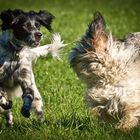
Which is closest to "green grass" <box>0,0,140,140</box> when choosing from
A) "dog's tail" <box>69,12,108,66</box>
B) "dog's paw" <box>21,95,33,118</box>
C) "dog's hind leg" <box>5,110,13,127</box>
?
"dog's hind leg" <box>5,110,13,127</box>

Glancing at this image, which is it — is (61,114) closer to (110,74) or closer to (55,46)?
(55,46)

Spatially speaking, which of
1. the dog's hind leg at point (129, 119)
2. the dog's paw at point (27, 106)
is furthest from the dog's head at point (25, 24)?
→ the dog's hind leg at point (129, 119)

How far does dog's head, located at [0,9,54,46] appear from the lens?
8.55 meters

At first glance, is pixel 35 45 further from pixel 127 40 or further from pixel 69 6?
pixel 69 6

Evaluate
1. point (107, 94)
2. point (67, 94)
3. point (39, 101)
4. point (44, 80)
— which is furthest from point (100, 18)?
point (44, 80)

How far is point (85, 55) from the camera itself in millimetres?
7723

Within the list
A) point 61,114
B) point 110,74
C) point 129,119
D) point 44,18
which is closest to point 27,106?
point 61,114

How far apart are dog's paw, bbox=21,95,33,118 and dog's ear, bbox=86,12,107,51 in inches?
42.2

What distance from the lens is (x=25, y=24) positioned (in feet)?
28.9

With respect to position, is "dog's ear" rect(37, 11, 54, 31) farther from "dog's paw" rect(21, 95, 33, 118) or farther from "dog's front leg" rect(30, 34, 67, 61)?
"dog's paw" rect(21, 95, 33, 118)

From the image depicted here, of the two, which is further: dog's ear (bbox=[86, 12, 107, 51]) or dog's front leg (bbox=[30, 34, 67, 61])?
dog's front leg (bbox=[30, 34, 67, 61])

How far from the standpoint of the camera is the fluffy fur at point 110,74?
7578mm

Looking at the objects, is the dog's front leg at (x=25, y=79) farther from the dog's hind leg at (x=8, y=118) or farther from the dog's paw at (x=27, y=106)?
the dog's hind leg at (x=8, y=118)

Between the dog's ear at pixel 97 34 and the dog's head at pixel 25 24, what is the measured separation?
974mm
